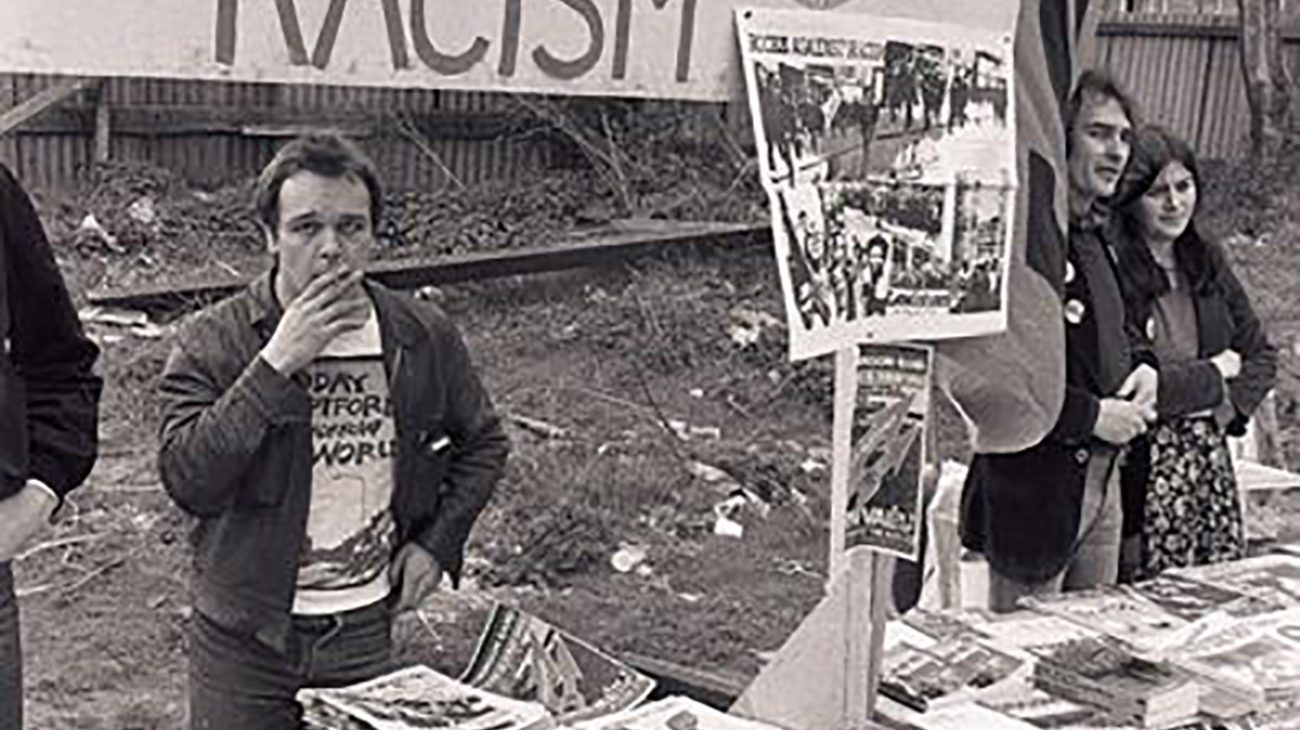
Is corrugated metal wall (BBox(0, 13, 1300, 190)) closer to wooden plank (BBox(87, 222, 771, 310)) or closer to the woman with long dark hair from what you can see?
wooden plank (BBox(87, 222, 771, 310))

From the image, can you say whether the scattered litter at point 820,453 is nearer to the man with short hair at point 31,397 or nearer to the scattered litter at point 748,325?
the scattered litter at point 748,325

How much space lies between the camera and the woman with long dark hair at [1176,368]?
137 inches

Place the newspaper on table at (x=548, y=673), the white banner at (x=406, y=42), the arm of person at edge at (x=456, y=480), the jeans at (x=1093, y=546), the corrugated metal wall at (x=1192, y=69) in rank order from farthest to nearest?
the corrugated metal wall at (x=1192, y=69)
the jeans at (x=1093, y=546)
the arm of person at edge at (x=456, y=480)
the newspaper on table at (x=548, y=673)
the white banner at (x=406, y=42)

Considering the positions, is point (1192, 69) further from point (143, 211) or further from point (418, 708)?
point (418, 708)

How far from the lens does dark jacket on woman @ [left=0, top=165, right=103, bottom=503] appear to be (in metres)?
2.33

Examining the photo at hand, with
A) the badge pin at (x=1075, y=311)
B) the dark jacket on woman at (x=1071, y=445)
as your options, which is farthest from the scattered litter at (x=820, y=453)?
the badge pin at (x=1075, y=311)

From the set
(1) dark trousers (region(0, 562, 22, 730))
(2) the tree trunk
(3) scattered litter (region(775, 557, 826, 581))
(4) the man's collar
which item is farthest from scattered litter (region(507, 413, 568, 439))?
(2) the tree trunk

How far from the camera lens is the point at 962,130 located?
2273 mm

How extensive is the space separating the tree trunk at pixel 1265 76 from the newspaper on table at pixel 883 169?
35.0 feet

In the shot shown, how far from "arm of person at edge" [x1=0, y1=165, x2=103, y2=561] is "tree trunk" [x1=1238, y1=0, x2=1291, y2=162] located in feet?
36.1

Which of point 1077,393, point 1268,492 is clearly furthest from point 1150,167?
point 1268,492

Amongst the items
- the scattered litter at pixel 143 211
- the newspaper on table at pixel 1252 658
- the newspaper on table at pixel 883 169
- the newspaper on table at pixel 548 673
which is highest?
the newspaper on table at pixel 883 169

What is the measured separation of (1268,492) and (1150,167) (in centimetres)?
95

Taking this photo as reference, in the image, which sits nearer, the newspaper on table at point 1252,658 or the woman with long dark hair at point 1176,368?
the newspaper on table at point 1252,658
